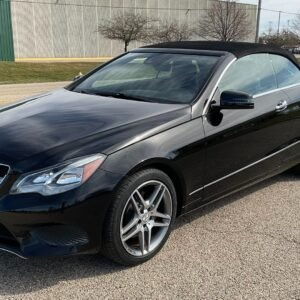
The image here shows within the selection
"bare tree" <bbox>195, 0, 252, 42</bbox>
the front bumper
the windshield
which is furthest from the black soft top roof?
"bare tree" <bbox>195, 0, 252, 42</bbox>

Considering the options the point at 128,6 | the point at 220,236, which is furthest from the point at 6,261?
the point at 128,6

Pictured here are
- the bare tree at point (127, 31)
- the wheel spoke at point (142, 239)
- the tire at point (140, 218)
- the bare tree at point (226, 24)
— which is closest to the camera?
the tire at point (140, 218)

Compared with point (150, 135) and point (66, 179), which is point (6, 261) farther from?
point (150, 135)

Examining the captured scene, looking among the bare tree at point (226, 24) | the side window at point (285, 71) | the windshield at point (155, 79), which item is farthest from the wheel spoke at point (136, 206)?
the bare tree at point (226, 24)

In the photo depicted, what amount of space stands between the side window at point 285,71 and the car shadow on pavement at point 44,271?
8.57 feet

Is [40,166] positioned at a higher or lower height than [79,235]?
higher

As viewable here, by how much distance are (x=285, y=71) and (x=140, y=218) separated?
2549 millimetres

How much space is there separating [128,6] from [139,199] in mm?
48082

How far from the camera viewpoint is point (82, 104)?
4.01 m

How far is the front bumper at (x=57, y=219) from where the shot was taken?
9.64 feet

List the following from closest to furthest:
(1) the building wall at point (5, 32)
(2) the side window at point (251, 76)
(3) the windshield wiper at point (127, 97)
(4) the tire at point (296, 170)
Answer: (3) the windshield wiper at point (127, 97) < (2) the side window at point (251, 76) < (4) the tire at point (296, 170) < (1) the building wall at point (5, 32)

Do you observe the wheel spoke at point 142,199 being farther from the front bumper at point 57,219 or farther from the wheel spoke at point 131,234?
the front bumper at point 57,219

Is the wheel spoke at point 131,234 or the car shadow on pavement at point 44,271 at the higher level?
the wheel spoke at point 131,234

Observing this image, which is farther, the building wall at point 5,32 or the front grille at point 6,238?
the building wall at point 5,32
